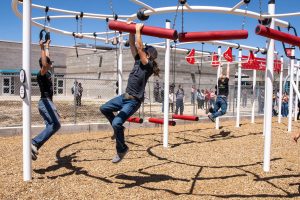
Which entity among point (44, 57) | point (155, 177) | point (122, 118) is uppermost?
point (44, 57)

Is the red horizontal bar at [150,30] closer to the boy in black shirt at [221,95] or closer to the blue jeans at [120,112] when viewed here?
the blue jeans at [120,112]

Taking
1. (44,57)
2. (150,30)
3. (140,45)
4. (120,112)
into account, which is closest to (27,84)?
(44,57)

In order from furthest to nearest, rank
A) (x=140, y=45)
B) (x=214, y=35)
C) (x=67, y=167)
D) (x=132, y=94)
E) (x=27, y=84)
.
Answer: (x=67, y=167) < (x=132, y=94) < (x=27, y=84) < (x=140, y=45) < (x=214, y=35)

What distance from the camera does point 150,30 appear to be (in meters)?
4.25

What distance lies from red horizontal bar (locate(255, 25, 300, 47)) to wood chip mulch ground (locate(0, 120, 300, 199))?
2093 mm

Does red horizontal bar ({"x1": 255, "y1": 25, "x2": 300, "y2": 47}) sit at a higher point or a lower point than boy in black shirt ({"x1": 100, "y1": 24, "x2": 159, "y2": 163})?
higher

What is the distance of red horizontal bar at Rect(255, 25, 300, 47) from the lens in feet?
13.3

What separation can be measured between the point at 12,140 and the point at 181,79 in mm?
21791

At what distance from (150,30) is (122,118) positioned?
1.32 m

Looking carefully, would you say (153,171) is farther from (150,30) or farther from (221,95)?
(221,95)

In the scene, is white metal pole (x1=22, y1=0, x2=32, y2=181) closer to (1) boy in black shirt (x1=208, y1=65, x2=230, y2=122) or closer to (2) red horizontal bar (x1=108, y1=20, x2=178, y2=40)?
(2) red horizontal bar (x1=108, y1=20, x2=178, y2=40)

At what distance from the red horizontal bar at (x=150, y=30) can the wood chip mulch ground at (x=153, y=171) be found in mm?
2116

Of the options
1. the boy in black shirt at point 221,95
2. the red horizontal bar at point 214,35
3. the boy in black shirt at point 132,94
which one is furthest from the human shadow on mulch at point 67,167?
the boy in black shirt at point 221,95

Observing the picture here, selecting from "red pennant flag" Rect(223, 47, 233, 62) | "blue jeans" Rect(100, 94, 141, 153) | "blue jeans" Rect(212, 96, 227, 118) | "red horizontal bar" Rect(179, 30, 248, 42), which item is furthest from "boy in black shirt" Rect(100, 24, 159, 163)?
"red pennant flag" Rect(223, 47, 233, 62)
